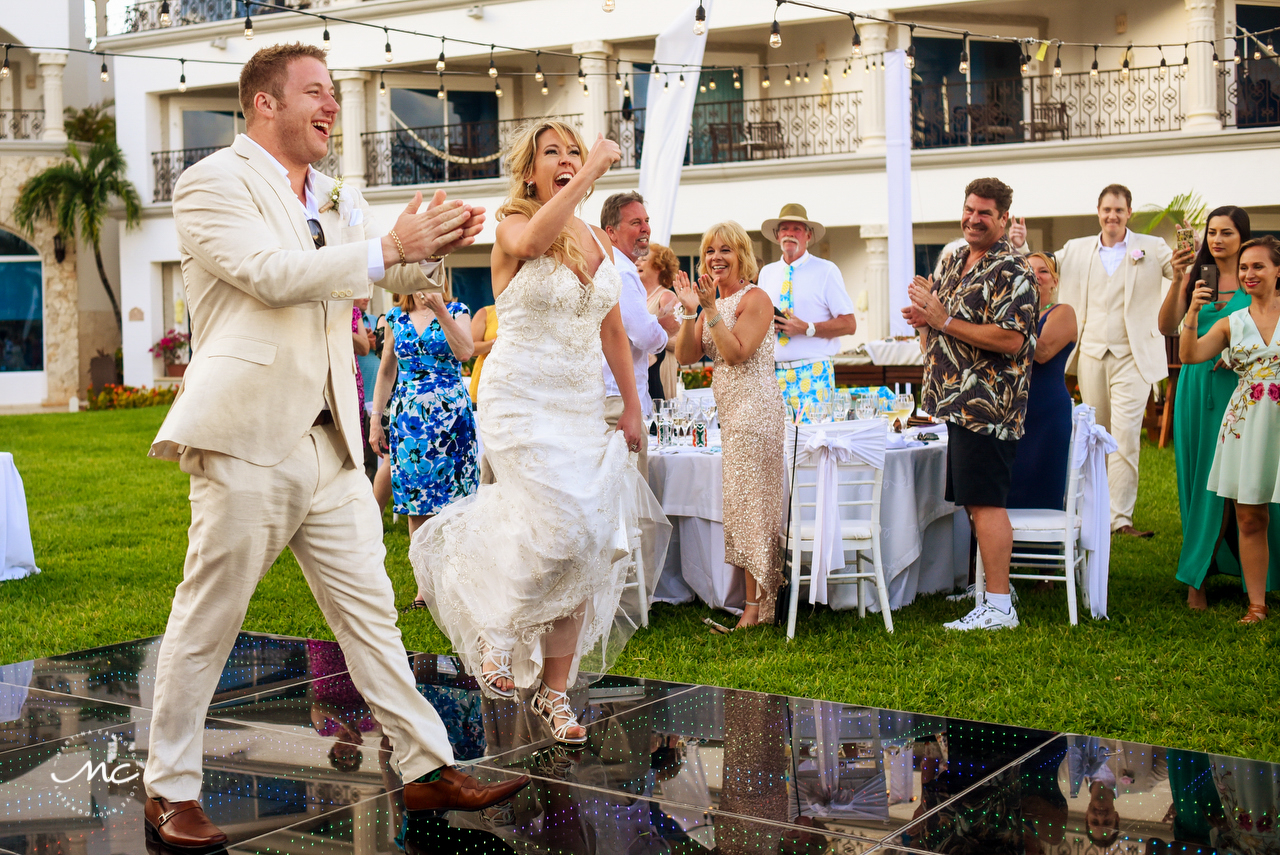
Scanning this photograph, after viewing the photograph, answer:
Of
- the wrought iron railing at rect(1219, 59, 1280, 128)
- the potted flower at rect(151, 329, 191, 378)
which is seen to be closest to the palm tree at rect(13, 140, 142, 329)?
the potted flower at rect(151, 329, 191, 378)

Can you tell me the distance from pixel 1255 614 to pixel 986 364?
174 cm

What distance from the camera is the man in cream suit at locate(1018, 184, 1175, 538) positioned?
8.02 meters

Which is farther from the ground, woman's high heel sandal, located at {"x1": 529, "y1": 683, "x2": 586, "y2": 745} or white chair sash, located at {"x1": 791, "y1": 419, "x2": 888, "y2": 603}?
white chair sash, located at {"x1": 791, "y1": 419, "x2": 888, "y2": 603}

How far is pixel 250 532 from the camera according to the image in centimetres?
Answer: 307

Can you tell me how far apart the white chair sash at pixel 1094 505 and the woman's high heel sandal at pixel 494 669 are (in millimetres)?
2986

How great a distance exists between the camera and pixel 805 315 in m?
7.16

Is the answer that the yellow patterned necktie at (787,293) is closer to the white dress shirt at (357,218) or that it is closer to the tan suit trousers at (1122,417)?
the tan suit trousers at (1122,417)

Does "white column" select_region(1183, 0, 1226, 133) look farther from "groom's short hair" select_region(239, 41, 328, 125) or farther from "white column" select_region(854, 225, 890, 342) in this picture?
"groom's short hair" select_region(239, 41, 328, 125)

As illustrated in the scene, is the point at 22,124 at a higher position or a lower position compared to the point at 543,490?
higher

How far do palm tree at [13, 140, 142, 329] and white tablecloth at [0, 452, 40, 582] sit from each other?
65.7ft

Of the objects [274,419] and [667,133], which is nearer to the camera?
[274,419]

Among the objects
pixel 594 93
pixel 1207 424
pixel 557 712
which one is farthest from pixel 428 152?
pixel 557 712

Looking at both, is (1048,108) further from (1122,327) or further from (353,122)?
(353,122)

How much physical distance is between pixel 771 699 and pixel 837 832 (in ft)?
4.22
